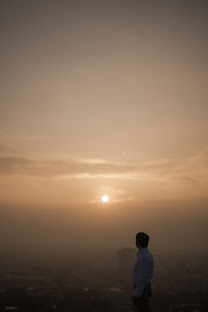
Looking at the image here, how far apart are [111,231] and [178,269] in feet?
463

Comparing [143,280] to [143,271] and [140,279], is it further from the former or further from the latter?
[143,271]

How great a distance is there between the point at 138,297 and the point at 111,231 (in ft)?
660

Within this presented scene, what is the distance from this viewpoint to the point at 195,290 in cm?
3928

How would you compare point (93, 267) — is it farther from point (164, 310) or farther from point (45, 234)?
point (45, 234)

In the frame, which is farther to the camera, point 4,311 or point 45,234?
point 45,234

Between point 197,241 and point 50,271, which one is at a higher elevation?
point 50,271

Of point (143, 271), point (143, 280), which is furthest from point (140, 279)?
point (143, 271)

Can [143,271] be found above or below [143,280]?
above

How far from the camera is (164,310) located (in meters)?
20.2

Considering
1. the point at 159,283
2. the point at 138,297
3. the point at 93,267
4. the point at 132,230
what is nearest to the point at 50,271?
the point at 93,267

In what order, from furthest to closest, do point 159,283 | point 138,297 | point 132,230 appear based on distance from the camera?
point 132,230 < point 159,283 < point 138,297

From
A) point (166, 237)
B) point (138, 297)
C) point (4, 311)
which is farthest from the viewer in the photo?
point (166, 237)

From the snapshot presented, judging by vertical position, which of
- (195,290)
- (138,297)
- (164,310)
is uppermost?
(138,297)

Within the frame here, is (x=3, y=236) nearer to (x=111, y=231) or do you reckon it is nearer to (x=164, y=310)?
(x=111, y=231)
